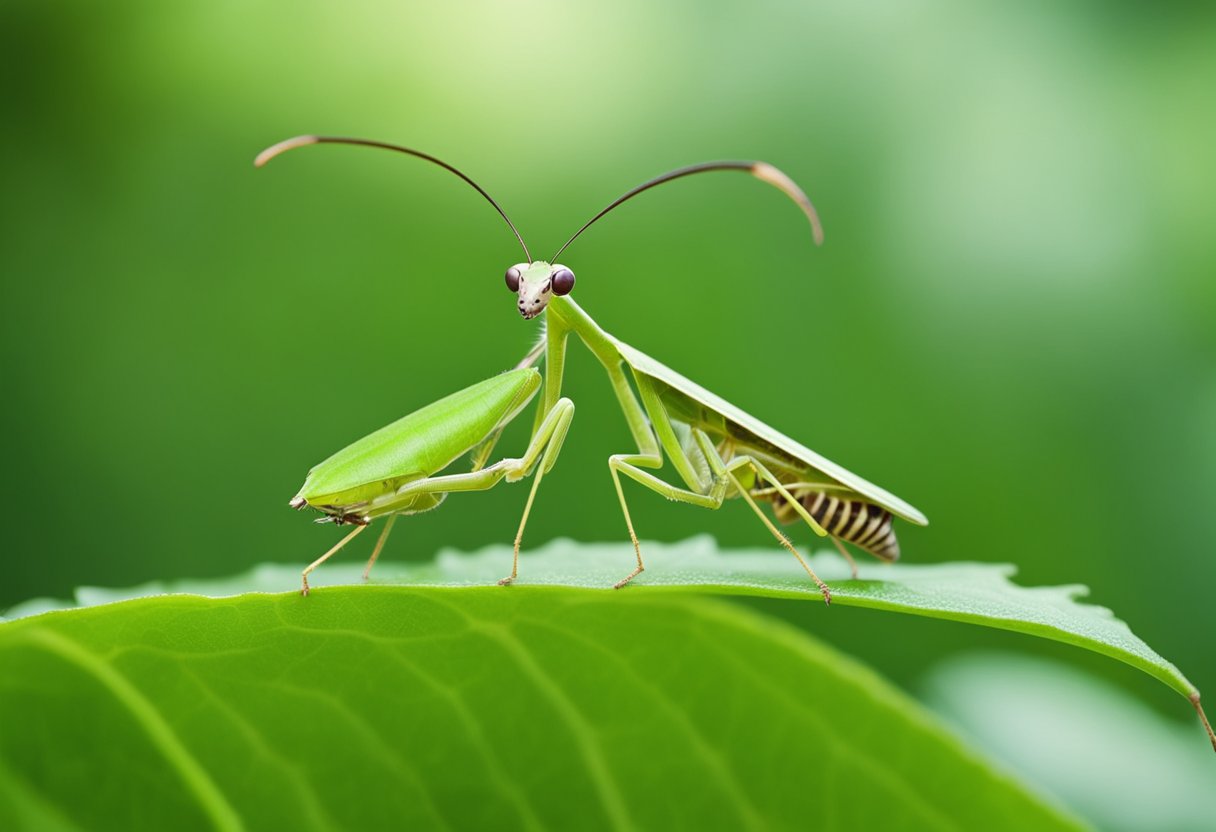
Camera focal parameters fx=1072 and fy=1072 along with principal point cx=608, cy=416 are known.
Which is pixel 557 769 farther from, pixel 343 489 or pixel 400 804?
pixel 343 489

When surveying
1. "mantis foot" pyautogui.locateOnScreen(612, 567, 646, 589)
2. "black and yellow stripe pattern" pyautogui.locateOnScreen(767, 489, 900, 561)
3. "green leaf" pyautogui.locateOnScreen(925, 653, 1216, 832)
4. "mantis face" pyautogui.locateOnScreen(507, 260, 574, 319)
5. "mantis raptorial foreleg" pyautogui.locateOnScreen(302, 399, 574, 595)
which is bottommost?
"green leaf" pyautogui.locateOnScreen(925, 653, 1216, 832)

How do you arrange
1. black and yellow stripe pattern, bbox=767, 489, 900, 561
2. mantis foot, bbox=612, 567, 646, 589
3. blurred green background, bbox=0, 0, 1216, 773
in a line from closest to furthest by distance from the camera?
mantis foot, bbox=612, 567, 646, 589 → black and yellow stripe pattern, bbox=767, 489, 900, 561 → blurred green background, bbox=0, 0, 1216, 773

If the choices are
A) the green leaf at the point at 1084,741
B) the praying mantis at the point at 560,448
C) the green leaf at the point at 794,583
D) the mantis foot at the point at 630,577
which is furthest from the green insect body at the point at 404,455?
the green leaf at the point at 1084,741

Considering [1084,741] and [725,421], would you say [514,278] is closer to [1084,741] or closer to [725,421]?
[725,421]

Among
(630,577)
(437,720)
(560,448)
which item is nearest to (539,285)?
(560,448)

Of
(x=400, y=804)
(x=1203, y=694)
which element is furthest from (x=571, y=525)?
(x=400, y=804)

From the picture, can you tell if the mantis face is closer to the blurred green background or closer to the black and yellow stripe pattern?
the black and yellow stripe pattern

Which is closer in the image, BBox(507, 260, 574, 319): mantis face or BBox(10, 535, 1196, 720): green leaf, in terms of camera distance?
BBox(10, 535, 1196, 720): green leaf

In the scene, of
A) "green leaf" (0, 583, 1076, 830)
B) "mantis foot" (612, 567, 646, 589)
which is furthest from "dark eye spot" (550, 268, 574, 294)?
"green leaf" (0, 583, 1076, 830)

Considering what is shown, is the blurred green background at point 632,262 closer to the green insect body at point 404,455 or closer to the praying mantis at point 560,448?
the praying mantis at point 560,448
